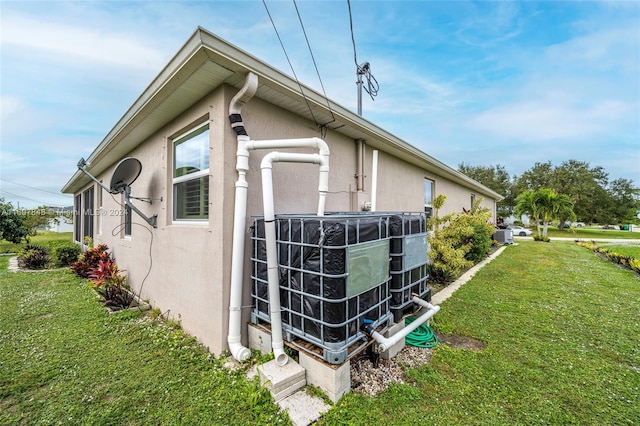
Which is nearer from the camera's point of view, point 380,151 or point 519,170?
point 380,151

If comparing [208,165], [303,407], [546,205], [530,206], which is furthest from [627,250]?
[208,165]

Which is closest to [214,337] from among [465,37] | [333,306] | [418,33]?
[333,306]

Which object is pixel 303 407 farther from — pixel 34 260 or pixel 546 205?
pixel 546 205

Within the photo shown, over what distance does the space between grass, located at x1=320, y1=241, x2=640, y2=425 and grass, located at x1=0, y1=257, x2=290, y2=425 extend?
0.94 metres

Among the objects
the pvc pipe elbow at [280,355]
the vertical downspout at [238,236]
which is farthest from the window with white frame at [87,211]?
the pvc pipe elbow at [280,355]

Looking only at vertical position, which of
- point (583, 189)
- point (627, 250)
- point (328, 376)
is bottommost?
point (627, 250)

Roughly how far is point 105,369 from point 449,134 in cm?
1582

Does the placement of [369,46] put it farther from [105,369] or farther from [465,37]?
[105,369]

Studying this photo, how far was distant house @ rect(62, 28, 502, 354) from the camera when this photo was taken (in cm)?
265

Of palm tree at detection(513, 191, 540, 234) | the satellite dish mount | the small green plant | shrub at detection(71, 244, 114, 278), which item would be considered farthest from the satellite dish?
palm tree at detection(513, 191, 540, 234)

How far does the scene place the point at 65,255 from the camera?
8.21m

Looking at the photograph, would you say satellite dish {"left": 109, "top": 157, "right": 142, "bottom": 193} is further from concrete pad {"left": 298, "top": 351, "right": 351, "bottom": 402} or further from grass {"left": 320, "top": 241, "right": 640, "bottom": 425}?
grass {"left": 320, "top": 241, "right": 640, "bottom": 425}

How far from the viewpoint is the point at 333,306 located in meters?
1.98

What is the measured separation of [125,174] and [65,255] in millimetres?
7004
